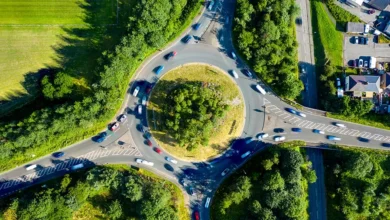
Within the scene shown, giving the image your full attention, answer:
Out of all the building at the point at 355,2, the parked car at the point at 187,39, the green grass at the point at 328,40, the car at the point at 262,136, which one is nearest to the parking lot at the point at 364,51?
the green grass at the point at 328,40

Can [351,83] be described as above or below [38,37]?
below

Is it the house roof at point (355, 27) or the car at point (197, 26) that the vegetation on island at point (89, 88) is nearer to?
the car at point (197, 26)

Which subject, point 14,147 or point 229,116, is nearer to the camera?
point 14,147

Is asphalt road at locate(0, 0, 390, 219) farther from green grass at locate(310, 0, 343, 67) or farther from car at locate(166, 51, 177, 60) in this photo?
green grass at locate(310, 0, 343, 67)

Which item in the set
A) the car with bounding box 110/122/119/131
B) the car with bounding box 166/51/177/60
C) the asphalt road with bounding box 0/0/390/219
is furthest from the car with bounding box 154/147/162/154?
the car with bounding box 166/51/177/60

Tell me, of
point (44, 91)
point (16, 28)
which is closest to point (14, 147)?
point (44, 91)

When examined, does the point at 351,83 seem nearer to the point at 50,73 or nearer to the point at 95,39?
the point at 95,39
